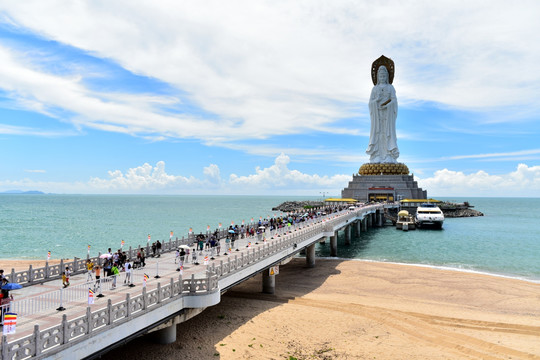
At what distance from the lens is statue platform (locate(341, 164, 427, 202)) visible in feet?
369

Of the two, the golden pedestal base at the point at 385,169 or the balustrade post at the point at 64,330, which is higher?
the golden pedestal base at the point at 385,169

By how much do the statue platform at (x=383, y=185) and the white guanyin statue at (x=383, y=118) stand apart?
3.76m

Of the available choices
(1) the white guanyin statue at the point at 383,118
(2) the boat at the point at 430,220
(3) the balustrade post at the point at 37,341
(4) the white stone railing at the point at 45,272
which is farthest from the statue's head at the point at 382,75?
(3) the balustrade post at the point at 37,341

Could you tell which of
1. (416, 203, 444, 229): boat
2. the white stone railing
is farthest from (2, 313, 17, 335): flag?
(416, 203, 444, 229): boat

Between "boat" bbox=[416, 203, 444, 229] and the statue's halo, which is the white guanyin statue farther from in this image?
"boat" bbox=[416, 203, 444, 229]

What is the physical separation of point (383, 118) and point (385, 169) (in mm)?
15679

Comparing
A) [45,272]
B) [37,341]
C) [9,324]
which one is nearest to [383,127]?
[45,272]

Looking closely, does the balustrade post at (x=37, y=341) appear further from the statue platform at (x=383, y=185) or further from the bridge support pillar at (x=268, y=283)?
the statue platform at (x=383, y=185)

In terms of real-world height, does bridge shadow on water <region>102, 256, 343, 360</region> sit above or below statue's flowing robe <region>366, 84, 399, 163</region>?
below

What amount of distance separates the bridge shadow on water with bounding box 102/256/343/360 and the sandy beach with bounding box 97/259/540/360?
0.05m

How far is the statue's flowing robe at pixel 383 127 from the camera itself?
117m

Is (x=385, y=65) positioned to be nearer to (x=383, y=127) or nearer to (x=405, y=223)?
(x=383, y=127)

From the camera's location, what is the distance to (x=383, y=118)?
118938 mm

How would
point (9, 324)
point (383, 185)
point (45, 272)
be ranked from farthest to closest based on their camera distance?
point (383, 185), point (45, 272), point (9, 324)
